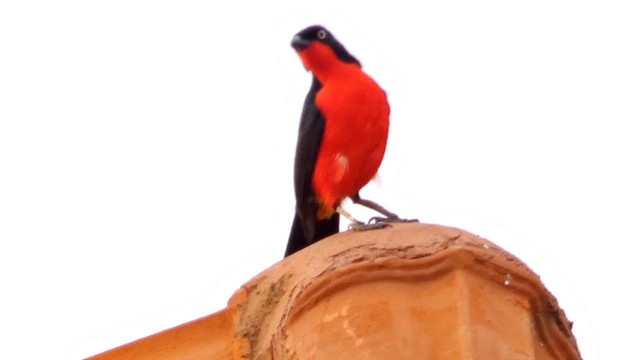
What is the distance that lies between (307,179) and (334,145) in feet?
1.00

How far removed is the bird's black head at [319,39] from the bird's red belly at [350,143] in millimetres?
463

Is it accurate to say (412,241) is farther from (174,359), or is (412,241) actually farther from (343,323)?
(174,359)

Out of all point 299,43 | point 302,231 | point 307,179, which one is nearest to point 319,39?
point 299,43

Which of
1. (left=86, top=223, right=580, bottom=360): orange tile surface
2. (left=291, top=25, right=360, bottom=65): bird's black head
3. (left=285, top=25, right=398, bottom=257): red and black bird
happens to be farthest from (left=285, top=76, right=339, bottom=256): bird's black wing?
(left=86, top=223, right=580, bottom=360): orange tile surface

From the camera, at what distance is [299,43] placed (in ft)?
25.1

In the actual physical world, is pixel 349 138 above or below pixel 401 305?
above

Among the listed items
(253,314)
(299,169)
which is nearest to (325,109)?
(299,169)

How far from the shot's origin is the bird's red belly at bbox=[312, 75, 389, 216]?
6.91 meters

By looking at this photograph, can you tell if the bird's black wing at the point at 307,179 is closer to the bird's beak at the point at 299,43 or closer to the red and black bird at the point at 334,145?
the red and black bird at the point at 334,145

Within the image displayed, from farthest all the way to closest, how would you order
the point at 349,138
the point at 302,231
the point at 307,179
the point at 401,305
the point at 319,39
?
the point at 319,39 → the point at 302,231 → the point at 307,179 → the point at 349,138 → the point at 401,305

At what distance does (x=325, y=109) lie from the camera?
7074 mm

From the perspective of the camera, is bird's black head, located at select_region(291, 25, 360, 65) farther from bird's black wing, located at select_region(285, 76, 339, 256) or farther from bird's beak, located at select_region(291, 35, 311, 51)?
→ bird's black wing, located at select_region(285, 76, 339, 256)

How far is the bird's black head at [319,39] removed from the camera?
7.54m

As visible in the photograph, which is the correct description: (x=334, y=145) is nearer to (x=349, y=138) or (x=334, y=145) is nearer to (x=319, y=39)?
(x=349, y=138)
